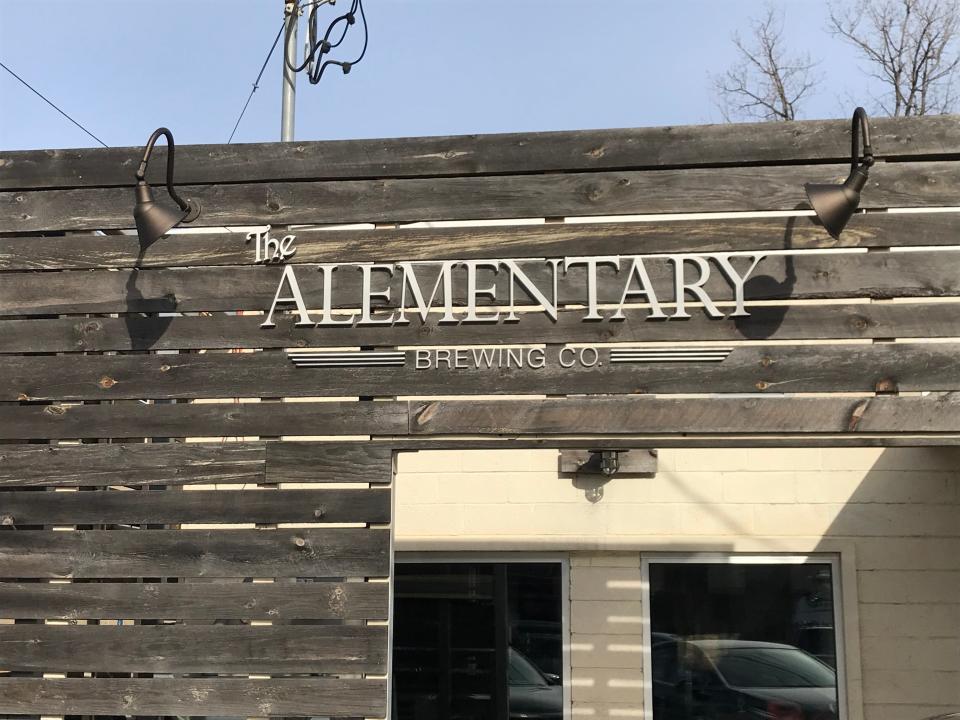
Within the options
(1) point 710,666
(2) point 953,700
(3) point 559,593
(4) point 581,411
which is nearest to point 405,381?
(4) point 581,411

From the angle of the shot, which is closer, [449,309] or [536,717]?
[449,309]

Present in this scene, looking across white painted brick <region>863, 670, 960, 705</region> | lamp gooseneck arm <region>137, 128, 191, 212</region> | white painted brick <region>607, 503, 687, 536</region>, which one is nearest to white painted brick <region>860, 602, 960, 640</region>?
white painted brick <region>863, 670, 960, 705</region>

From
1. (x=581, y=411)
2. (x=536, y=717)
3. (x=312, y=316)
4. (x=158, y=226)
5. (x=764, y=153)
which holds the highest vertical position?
(x=764, y=153)

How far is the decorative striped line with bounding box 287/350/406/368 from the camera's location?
4777mm

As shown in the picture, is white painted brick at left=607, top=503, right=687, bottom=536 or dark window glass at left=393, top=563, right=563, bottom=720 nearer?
white painted brick at left=607, top=503, right=687, bottom=536

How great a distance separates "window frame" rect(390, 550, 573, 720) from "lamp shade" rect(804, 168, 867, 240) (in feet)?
11.4

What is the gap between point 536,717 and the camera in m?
7.22

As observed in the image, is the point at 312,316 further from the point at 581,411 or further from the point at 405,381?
the point at 581,411

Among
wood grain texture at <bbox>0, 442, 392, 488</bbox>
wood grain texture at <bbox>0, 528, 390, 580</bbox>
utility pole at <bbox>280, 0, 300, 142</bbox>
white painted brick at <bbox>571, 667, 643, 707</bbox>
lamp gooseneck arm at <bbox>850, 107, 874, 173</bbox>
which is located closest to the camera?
lamp gooseneck arm at <bbox>850, 107, 874, 173</bbox>

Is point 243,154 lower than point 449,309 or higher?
higher

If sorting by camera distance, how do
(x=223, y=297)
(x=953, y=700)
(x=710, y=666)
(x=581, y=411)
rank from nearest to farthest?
(x=581, y=411) → (x=223, y=297) → (x=953, y=700) → (x=710, y=666)

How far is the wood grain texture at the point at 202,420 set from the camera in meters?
4.73

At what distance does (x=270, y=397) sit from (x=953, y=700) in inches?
180

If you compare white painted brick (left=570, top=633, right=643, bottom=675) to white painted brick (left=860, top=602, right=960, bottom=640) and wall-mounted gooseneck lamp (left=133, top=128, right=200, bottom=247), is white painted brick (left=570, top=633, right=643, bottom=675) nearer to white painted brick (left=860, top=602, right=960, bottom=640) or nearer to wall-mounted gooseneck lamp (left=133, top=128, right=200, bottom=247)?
white painted brick (left=860, top=602, right=960, bottom=640)
